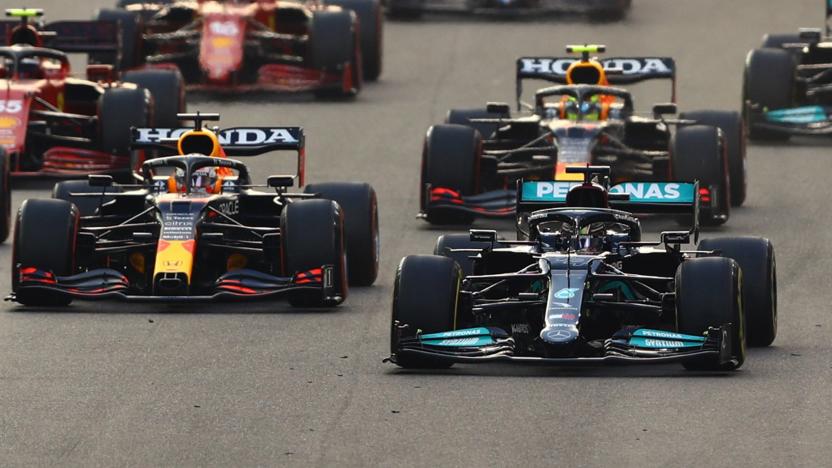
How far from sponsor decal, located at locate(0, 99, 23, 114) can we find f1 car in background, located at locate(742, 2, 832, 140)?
33.9 feet

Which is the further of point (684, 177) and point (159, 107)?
point (159, 107)

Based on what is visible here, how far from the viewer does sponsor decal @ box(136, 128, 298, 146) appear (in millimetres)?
24516

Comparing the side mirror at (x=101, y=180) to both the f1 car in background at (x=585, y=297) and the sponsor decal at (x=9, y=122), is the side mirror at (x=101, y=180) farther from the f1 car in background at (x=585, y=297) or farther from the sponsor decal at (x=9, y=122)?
the sponsor decal at (x=9, y=122)

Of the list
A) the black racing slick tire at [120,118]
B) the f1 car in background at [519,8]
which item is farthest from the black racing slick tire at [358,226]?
the f1 car in background at [519,8]

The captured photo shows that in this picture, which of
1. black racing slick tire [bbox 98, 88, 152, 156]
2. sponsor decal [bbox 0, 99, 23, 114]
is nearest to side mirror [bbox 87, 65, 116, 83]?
black racing slick tire [bbox 98, 88, 152, 156]

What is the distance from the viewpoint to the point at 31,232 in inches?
853

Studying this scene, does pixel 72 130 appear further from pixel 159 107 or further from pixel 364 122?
pixel 364 122

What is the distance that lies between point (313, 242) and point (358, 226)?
1522mm

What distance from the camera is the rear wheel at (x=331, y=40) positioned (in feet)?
120

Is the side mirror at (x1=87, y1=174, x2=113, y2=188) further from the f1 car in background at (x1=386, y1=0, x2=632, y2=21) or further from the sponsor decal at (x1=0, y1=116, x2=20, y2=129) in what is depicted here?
the f1 car in background at (x1=386, y1=0, x2=632, y2=21)

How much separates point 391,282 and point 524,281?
471 centimetres

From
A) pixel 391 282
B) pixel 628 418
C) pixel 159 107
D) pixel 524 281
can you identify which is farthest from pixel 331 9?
pixel 628 418

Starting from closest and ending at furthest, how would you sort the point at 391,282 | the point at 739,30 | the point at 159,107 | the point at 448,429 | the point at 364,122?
the point at 448,429 < the point at 391,282 < the point at 159,107 < the point at 364,122 < the point at 739,30

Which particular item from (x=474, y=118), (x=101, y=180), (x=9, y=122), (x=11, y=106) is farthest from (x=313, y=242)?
(x=11, y=106)
